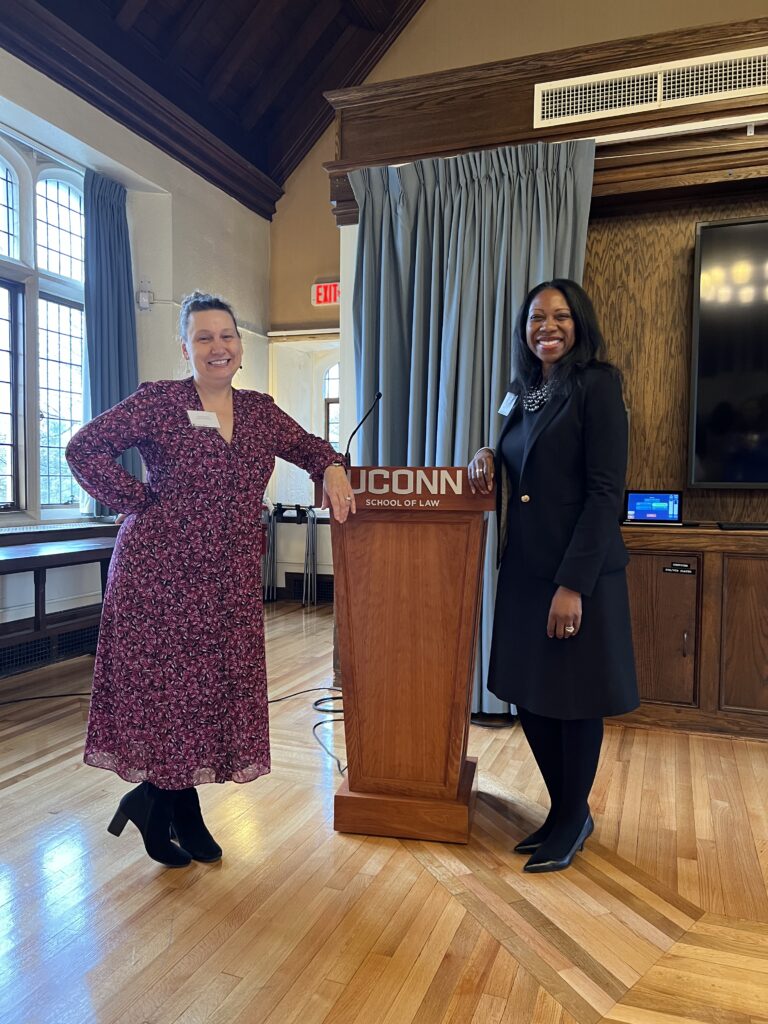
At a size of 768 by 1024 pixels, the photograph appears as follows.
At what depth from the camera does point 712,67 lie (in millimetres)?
2969

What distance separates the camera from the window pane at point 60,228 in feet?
16.0

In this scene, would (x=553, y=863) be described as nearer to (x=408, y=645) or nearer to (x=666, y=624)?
(x=408, y=645)

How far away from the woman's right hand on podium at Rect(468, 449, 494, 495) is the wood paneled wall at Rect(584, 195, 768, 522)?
1.74 meters

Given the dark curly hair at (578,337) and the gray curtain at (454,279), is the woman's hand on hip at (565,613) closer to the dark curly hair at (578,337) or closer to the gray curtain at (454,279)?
the dark curly hair at (578,337)

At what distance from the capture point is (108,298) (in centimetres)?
501

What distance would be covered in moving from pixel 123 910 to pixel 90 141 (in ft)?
14.7

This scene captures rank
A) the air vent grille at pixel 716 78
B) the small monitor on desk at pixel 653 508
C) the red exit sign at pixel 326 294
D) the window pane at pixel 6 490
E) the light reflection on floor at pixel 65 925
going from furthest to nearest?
the red exit sign at pixel 326 294
the window pane at pixel 6 490
the small monitor on desk at pixel 653 508
the air vent grille at pixel 716 78
the light reflection on floor at pixel 65 925

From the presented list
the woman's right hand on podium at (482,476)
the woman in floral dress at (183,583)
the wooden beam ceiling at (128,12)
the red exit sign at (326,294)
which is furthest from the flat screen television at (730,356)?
the wooden beam ceiling at (128,12)

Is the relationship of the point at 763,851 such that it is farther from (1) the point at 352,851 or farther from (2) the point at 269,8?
(2) the point at 269,8

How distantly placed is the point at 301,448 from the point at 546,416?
67 centimetres

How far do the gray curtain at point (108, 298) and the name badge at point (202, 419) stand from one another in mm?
3405

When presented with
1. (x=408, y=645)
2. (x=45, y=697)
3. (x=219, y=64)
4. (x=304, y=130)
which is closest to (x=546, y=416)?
(x=408, y=645)

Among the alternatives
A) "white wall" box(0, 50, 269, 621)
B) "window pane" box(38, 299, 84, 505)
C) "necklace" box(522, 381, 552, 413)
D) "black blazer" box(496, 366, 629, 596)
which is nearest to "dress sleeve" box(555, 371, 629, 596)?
"black blazer" box(496, 366, 629, 596)

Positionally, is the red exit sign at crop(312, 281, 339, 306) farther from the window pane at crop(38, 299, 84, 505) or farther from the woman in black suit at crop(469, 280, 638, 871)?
the woman in black suit at crop(469, 280, 638, 871)
